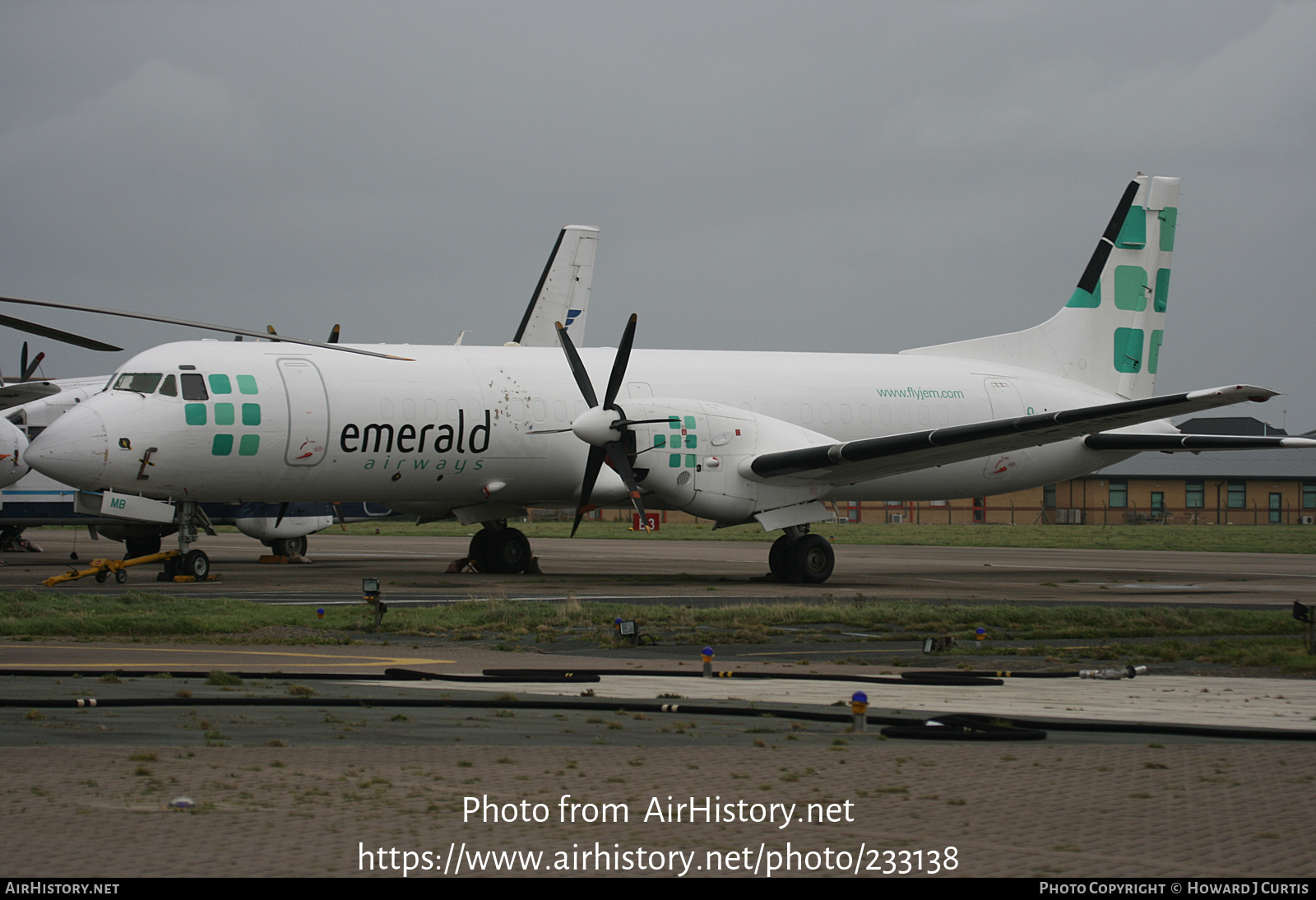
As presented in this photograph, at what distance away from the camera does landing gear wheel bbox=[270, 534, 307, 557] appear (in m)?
30.5

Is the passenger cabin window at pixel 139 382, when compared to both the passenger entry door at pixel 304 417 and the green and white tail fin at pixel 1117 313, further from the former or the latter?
the green and white tail fin at pixel 1117 313

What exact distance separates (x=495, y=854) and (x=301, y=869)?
768mm

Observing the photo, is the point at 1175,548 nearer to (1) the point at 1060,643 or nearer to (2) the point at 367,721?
(1) the point at 1060,643

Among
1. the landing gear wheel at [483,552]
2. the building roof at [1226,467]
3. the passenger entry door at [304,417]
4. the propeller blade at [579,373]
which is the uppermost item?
the building roof at [1226,467]

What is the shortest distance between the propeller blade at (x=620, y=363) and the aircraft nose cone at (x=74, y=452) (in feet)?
26.9

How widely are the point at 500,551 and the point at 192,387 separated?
6.82 metres

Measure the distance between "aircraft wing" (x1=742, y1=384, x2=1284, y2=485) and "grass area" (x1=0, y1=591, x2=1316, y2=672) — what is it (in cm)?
474

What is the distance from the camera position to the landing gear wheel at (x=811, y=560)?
24078mm

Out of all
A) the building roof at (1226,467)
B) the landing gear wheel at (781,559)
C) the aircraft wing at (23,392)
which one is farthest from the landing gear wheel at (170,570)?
the building roof at (1226,467)

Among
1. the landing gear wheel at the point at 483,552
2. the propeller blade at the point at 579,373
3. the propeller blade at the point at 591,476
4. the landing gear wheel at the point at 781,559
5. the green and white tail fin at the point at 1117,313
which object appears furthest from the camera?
the green and white tail fin at the point at 1117,313

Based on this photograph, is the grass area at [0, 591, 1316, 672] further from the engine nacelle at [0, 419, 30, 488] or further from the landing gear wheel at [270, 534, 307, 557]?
the landing gear wheel at [270, 534, 307, 557]

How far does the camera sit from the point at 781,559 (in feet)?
79.7

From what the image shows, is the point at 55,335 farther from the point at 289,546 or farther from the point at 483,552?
the point at 289,546
